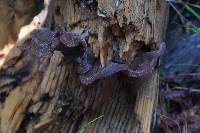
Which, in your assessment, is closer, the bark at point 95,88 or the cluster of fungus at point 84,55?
the cluster of fungus at point 84,55

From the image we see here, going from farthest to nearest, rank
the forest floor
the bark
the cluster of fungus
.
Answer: the forest floor, the bark, the cluster of fungus

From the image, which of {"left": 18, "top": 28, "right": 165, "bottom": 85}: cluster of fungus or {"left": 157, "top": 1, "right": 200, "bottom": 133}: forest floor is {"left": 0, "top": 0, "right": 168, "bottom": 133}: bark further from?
{"left": 157, "top": 1, "right": 200, "bottom": 133}: forest floor

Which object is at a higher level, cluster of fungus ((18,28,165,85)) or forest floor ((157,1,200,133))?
cluster of fungus ((18,28,165,85))

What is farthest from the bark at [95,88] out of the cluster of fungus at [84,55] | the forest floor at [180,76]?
the forest floor at [180,76]

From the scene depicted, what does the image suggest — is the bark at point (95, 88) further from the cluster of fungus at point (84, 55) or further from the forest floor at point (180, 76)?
the forest floor at point (180, 76)

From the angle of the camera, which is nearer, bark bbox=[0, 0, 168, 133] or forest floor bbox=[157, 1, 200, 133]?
bark bbox=[0, 0, 168, 133]

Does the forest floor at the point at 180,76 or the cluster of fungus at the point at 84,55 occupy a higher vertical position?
the cluster of fungus at the point at 84,55

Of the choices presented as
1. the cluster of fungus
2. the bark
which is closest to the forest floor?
the bark

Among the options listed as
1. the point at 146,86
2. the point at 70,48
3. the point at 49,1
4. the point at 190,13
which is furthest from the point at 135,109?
the point at 190,13
